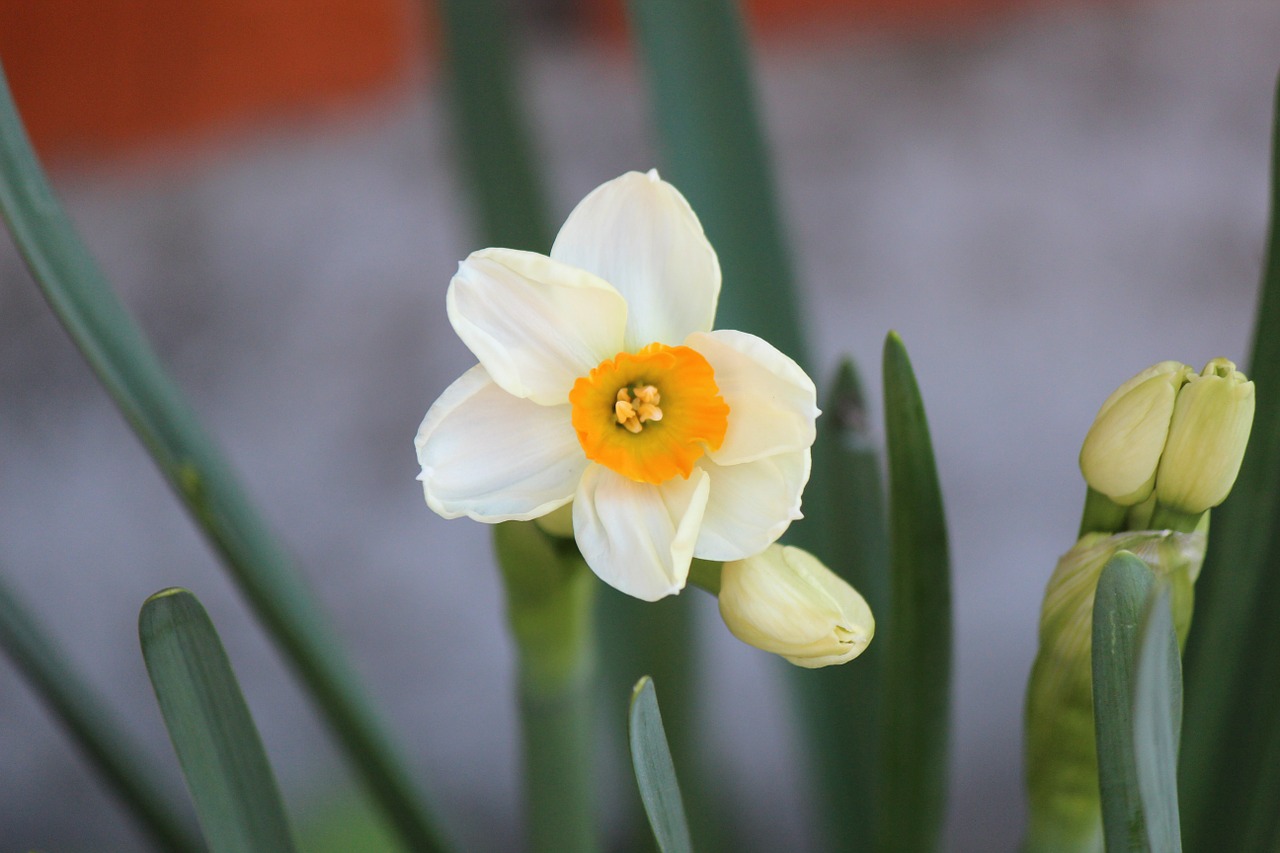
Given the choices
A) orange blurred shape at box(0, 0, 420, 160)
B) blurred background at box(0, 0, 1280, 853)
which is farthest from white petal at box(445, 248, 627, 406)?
orange blurred shape at box(0, 0, 420, 160)

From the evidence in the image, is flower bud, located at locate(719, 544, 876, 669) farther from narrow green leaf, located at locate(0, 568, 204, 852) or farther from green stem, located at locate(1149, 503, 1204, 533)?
narrow green leaf, located at locate(0, 568, 204, 852)

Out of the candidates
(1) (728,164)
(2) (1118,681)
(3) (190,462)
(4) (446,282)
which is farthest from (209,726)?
(4) (446,282)

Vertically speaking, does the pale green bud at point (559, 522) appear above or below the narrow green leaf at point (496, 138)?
below

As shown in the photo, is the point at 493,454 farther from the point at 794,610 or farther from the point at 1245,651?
the point at 1245,651

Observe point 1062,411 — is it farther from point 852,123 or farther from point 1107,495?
point 1107,495

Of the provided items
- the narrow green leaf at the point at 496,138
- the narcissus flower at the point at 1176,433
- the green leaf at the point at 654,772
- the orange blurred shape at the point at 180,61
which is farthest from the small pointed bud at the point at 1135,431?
the orange blurred shape at the point at 180,61

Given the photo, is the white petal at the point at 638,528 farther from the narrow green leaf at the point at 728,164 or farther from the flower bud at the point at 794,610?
the narrow green leaf at the point at 728,164

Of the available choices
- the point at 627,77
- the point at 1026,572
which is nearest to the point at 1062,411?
the point at 1026,572
